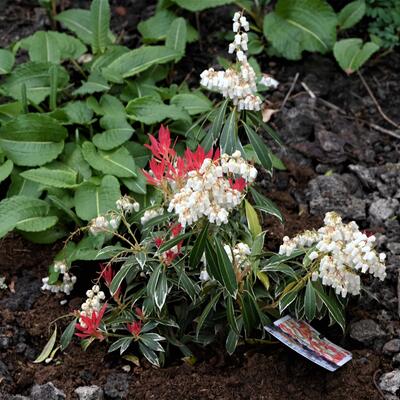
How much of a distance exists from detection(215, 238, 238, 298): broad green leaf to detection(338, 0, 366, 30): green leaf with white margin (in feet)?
9.62

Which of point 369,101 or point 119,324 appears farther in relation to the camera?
point 369,101

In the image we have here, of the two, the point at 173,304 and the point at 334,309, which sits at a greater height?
the point at 334,309

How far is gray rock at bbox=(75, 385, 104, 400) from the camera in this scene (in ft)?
10.3

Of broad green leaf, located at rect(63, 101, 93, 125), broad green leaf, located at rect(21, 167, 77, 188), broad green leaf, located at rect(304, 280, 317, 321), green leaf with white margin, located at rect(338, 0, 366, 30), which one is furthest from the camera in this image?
green leaf with white margin, located at rect(338, 0, 366, 30)

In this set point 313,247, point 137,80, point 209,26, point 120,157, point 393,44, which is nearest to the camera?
point 313,247

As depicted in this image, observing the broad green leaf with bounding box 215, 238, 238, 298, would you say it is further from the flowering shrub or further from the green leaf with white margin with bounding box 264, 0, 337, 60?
the green leaf with white margin with bounding box 264, 0, 337, 60

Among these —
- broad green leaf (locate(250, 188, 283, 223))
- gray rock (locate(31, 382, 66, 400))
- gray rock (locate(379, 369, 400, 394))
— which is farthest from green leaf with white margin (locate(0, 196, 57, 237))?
gray rock (locate(379, 369, 400, 394))

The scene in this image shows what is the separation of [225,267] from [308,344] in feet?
1.92

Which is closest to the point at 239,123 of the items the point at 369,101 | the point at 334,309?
the point at 334,309

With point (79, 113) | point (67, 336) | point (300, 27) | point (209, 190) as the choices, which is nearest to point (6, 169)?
point (79, 113)

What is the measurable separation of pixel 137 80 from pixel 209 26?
102 cm

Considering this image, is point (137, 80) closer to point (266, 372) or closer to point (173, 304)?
point (173, 304)

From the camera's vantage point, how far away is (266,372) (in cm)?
321

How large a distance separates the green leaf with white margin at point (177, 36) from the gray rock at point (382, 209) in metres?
1.66
